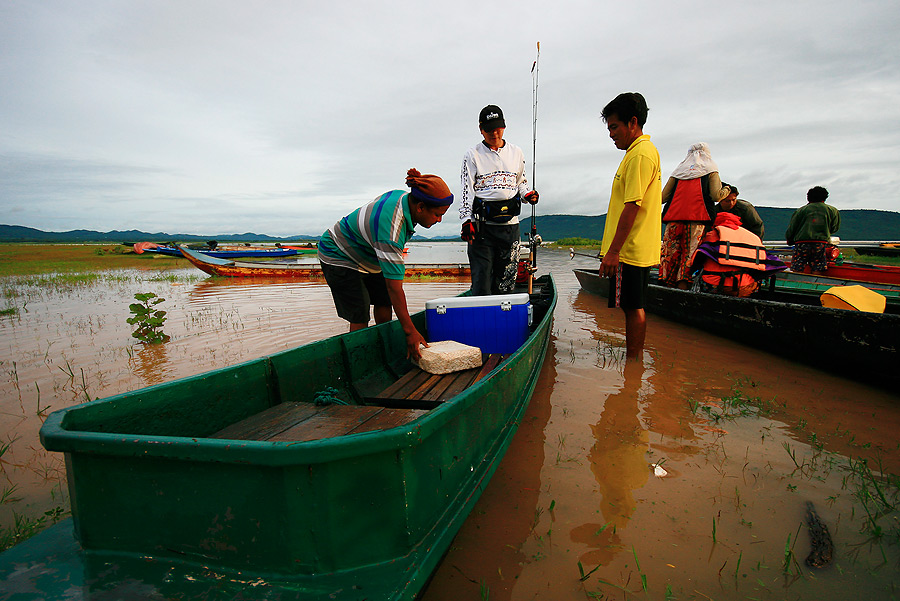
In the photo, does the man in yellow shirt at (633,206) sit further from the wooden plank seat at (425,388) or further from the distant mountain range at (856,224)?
the distant mountain range at (856,224)

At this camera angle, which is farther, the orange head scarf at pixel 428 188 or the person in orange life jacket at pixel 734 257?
the person in orange life jacket at pixel 734 257

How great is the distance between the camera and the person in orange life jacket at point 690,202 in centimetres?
527

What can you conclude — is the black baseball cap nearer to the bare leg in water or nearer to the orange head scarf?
the orange head scarf

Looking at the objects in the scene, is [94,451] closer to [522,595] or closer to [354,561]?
[354,561]

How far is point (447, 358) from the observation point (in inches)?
125

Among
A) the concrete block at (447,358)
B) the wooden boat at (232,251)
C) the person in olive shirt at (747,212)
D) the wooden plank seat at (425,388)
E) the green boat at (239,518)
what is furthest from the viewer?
the wooden boat at (232,251)

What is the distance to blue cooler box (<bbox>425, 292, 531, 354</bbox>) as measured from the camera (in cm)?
381

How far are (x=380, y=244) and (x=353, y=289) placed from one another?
1.02m

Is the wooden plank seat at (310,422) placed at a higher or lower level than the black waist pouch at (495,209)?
lower

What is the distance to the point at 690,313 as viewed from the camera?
232 inches

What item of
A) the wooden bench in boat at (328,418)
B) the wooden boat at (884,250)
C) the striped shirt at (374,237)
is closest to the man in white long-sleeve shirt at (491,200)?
the striped shirt at (374,237)

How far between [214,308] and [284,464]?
8.46 meters

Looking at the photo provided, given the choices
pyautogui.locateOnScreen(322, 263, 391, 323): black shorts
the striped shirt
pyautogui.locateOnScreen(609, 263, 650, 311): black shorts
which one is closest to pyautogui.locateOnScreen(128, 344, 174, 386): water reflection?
pyautogui.locateOnScreen(322, 263, 391, 323): black shorts

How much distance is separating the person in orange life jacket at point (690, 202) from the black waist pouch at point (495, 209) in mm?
2273
